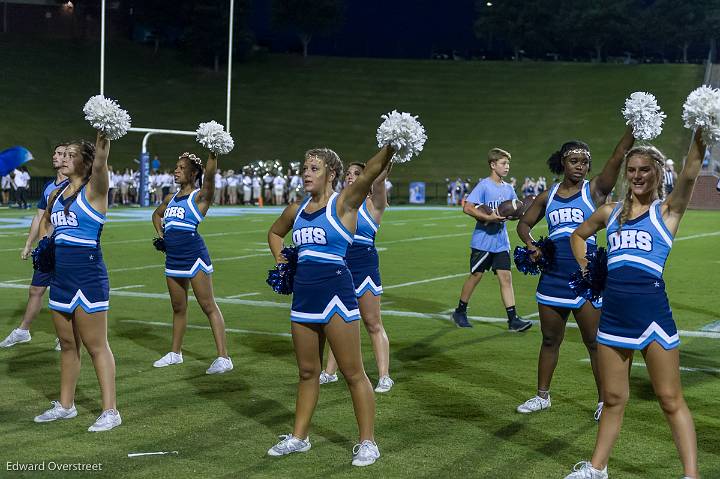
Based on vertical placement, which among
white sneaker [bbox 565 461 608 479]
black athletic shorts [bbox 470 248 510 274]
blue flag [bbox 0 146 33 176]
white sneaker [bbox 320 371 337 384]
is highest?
blue flag [bbox 0 146 33 176]

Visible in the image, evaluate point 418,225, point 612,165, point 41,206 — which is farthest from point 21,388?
point 418,225

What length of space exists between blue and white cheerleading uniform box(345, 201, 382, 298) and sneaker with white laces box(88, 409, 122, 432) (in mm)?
2194

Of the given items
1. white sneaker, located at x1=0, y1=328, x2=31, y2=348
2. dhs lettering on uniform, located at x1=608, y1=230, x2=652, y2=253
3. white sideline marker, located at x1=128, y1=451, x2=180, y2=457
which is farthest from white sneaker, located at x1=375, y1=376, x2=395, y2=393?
white sneaker, located at x1=0, y1=328, x2=31, y2=348

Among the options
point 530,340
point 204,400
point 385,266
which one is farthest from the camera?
point 385,266

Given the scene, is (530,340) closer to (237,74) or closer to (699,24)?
(237,74)

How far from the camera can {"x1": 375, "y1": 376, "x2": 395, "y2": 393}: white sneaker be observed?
328 inches

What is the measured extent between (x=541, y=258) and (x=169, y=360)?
A: 3606mm

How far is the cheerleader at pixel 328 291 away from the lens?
6219 mm

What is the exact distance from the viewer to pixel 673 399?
215 inches

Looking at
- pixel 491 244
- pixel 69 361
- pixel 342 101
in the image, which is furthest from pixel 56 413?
pixel 342 101

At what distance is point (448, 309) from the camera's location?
13.3 metres

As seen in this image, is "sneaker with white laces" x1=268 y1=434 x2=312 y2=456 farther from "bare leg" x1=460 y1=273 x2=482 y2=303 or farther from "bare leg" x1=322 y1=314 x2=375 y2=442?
"bare leg" x1=460 y1=273 x2=482 y2=303

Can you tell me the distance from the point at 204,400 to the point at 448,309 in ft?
19.3

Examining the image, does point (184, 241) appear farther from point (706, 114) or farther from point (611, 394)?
point (706, 114)
